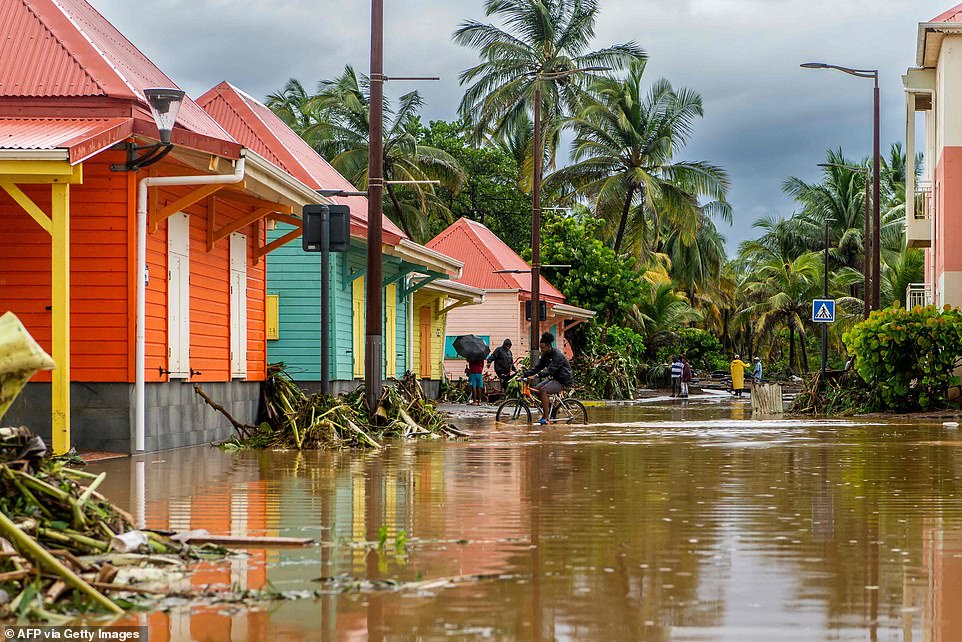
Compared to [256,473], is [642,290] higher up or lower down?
higher up

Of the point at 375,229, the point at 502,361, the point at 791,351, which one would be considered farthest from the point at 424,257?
the point at 791,351

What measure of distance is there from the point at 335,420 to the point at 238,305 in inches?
129

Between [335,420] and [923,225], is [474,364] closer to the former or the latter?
[923,225]

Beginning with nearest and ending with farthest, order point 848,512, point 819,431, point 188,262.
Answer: point 848,512 → point 188,262 → point 819,431

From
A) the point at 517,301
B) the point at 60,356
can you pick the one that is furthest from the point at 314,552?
the point at 517,301

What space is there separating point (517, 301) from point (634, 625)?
136 feet

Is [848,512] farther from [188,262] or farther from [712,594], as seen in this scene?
[188,262]

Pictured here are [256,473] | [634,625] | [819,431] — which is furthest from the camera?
[819,431]

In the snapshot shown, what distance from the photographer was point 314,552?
795 cm

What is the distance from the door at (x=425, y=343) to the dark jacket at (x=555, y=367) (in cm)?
1235

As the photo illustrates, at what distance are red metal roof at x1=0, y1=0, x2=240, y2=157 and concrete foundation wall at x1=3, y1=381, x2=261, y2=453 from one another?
305cm

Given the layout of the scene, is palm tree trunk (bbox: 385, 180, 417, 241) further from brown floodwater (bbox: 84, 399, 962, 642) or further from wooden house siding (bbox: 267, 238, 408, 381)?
brown floodwater (bbox: 84, 399, 962, 642)

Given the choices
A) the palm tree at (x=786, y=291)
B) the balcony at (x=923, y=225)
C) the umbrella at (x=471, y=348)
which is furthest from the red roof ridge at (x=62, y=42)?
the palm tree at (x=786, y=291)

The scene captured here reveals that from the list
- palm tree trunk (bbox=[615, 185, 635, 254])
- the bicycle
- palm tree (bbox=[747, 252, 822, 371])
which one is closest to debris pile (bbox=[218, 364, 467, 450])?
the bicycle
